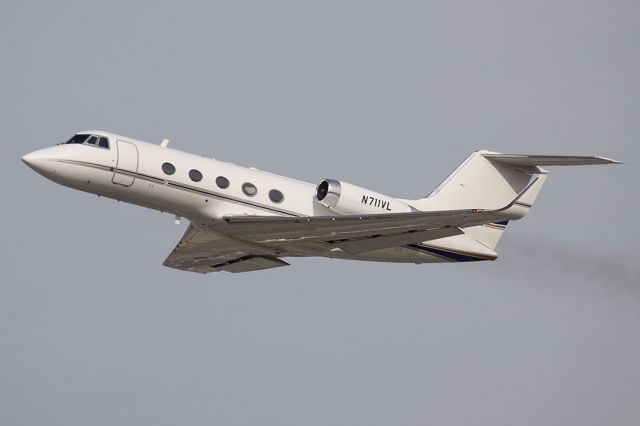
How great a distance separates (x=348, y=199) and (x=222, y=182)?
305 centimetres

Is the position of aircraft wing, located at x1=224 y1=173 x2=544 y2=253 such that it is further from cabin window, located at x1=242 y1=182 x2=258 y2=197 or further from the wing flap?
cabin window, located at x1=242 y1=182 x2=258 y2=197

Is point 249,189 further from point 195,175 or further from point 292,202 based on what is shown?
point 195,175

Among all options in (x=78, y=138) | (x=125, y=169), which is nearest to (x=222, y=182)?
(x=125, y=169)

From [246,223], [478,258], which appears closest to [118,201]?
[246,223]

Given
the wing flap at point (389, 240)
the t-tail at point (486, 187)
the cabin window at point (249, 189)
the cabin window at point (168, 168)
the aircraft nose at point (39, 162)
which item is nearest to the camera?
the aircraft nose at point (39, 162)

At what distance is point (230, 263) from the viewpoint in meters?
32.2

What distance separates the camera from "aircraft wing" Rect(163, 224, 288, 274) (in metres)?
29.9

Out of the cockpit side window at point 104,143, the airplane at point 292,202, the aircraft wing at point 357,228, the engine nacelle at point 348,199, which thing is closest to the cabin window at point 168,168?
the airplane at point 292,202

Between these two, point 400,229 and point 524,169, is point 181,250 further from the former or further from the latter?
point 524,169

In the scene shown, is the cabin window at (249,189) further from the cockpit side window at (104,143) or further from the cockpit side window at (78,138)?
the cockpit side window at (78,138)

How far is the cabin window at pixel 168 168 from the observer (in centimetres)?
2758

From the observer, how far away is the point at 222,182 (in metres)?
28.0

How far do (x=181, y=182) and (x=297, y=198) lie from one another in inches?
114

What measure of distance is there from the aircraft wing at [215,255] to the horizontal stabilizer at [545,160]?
627 cm
